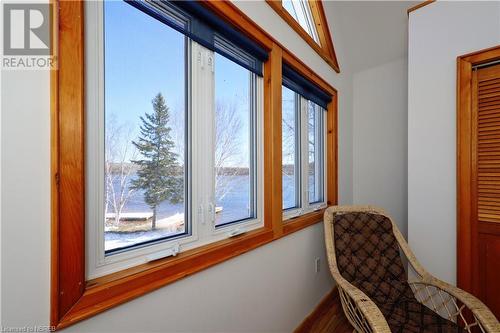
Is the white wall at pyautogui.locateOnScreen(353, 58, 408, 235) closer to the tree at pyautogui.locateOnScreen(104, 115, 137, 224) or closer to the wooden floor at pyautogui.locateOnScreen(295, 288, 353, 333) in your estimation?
the wooden floor at pyautogui.locateOnScreen(295, 288, 353, 333)

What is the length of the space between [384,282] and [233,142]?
58.6 inches

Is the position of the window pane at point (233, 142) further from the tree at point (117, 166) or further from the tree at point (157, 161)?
the tree at point (117, 166)

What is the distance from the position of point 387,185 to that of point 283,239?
1774 mm

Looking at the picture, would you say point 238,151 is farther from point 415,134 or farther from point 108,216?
point 415,134

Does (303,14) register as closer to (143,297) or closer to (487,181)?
(487,181)

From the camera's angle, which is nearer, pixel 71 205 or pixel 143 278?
pixel 71 205

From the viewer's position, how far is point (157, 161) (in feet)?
3.46

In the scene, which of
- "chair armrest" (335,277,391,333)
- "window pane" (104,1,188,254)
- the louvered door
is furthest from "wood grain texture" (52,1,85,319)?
the louvered door

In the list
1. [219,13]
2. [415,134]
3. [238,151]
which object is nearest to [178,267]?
[238,151]

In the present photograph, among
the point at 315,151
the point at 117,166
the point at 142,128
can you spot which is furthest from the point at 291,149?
the point at 117,166

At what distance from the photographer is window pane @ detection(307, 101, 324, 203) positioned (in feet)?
7.57

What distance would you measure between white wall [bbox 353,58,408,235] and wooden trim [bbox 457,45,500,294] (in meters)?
1.01

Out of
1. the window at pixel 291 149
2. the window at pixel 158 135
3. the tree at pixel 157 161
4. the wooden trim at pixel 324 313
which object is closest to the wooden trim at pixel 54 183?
the window at pixel 158 135

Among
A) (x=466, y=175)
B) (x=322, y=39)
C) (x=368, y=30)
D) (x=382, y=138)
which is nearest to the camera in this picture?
(x=466, y=175)
